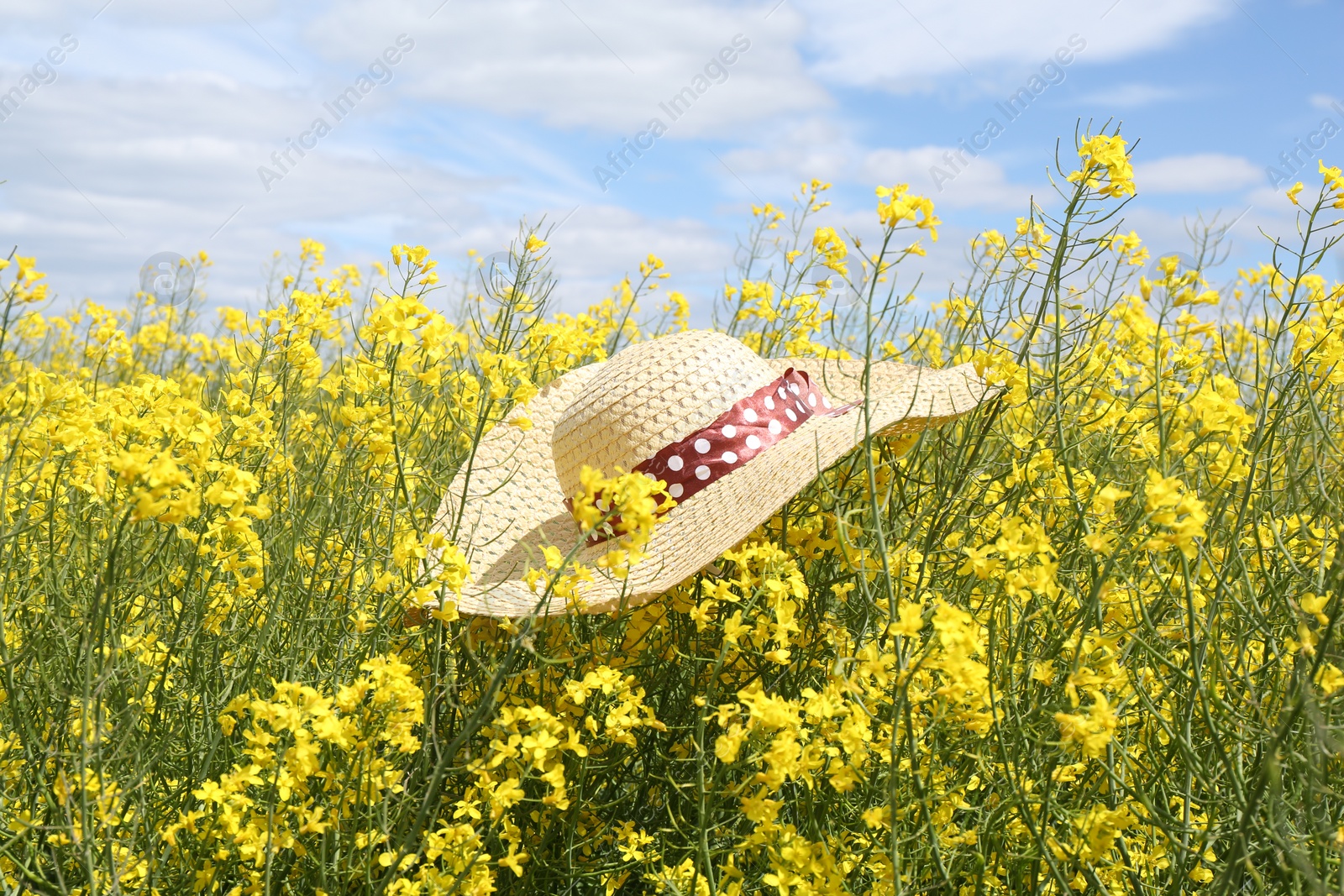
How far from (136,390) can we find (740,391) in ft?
3.80

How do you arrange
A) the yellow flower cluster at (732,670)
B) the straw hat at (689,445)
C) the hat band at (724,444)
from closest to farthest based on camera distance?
the yellow flower cluster at (732,670) < the straw hat at (689,445) < the hat band at (724,444)

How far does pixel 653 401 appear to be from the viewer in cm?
201

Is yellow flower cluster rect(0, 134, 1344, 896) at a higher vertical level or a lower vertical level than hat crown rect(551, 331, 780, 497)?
lower

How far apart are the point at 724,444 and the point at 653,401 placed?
16cm

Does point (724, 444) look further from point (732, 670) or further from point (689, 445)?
point (732, 670)

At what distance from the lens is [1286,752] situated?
4.35 feet

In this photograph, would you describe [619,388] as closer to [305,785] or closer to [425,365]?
[425,365]

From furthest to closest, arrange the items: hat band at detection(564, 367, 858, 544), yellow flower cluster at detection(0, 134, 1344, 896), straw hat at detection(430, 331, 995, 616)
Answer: hat band at detection(564, 367, 858, 544) → straw hat at detection(430, 331, 995, 616) → yellow flower cluster at detection(0, 134, 1344, 896)

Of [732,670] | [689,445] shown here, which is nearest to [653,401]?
[689,445]

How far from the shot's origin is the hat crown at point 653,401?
2006 mm

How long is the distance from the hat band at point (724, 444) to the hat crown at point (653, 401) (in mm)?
18

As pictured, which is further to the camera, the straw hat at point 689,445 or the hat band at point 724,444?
the hat band at point 724,444

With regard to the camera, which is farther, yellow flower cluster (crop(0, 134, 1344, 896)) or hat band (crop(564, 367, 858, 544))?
hat band (crop(564, 367, 858, 544))

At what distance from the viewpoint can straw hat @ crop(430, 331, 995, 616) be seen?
1742 millimetres
